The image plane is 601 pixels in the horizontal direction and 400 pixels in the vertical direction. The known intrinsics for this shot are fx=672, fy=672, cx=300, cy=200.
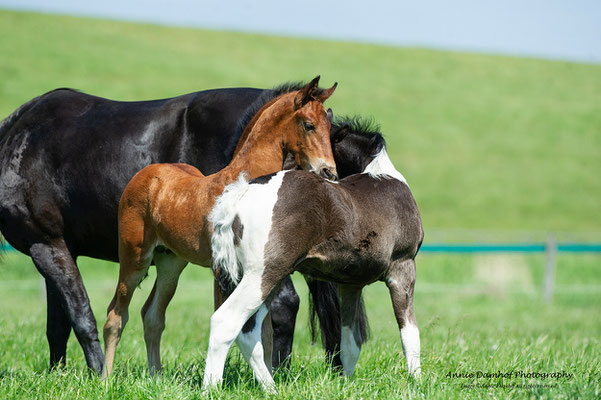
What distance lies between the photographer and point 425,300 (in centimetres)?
1258

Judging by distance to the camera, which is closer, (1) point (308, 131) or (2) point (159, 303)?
(1) point (308, 131)

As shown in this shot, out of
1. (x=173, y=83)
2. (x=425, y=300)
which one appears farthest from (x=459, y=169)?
(x=425, y=300)

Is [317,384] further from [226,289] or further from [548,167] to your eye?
[548,167]

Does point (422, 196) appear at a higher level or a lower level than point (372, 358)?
lower

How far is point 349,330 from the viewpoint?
375 centimetres

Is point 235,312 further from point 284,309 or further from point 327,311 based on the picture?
point 327,311

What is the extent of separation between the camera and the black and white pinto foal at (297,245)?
10.5 ft

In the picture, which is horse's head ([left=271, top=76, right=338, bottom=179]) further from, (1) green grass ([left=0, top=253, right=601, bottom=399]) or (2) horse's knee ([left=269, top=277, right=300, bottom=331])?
(1) green grass ([left=0, top=253, right=601, bottom=399])

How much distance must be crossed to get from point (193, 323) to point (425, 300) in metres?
6.21

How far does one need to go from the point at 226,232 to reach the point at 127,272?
3.54 ft

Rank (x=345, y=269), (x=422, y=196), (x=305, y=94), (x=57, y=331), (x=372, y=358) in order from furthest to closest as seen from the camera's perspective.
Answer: (x=422, y=196) → (x=57, y=331) → (x=372, y=358) → (x=305, y=94) → (x=345, y=269)

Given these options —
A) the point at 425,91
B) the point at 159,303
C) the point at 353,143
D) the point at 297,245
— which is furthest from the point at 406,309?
the point at 425,91

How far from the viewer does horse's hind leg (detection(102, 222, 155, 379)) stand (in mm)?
3957

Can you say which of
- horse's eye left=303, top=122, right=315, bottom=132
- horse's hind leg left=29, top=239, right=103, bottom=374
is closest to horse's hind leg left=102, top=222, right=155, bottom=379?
horse's hind leg left=29, top=239, right=103, bottom=374
